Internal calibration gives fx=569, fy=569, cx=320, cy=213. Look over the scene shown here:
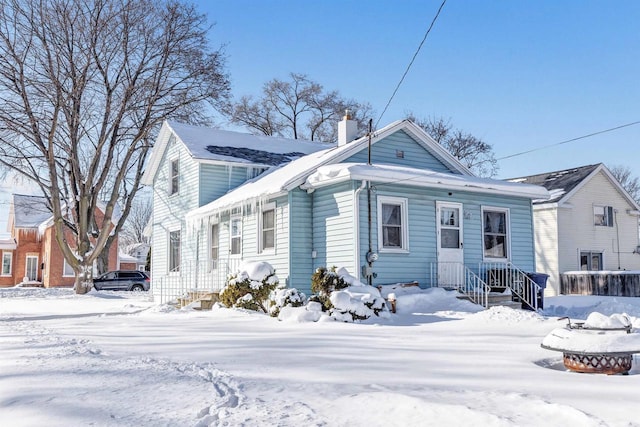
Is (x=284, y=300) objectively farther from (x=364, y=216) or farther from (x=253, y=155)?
(x=253, y=155)

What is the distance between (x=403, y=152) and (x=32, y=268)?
34.8 metres

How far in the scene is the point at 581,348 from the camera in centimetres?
591

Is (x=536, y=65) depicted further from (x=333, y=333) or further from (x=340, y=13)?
(x=333, y=333)

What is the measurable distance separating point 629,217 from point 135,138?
24023 millimetres

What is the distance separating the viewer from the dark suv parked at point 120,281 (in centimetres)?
3122

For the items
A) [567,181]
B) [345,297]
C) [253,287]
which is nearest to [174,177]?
→ [253,287]

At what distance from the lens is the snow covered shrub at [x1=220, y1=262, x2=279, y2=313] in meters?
13.0

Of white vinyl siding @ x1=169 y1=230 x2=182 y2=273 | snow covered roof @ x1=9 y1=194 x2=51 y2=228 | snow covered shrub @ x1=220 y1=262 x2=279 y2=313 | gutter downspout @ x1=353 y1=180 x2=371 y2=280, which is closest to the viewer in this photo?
gutter downspout @ x1=353 y1=180 x2=371 y2=280

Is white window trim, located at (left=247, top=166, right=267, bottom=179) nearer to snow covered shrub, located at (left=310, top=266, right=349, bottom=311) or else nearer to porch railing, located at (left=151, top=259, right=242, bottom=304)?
porch railing, located at (left=151, top=259, right=242, bottom=304)

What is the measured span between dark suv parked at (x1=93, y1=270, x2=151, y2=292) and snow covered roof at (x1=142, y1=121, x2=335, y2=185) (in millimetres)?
10152

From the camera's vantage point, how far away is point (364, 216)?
13.1 metres

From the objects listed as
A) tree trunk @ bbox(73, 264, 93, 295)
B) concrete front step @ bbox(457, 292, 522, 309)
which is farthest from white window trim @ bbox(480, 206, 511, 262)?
Answer: tree trunk @ bbox(73, 264, 93, 295)

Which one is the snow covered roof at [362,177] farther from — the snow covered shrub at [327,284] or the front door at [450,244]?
the snow covered shrub at [327,284]

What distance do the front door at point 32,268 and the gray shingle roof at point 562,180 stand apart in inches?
1358
